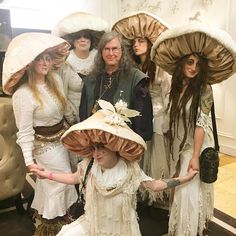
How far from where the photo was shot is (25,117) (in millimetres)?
1642

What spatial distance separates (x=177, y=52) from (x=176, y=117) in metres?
0.35

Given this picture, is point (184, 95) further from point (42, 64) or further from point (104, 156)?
point (42, 64)

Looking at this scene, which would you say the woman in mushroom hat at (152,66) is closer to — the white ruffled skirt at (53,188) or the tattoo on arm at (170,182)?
the tattoo on arm at (170,182)

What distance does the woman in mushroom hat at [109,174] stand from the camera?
1.26m

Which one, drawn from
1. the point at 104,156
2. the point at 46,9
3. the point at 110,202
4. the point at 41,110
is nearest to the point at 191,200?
the point at 110,202

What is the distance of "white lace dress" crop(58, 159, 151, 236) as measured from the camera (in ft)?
4.51

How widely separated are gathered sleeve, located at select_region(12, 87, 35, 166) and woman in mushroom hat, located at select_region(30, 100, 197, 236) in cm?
21

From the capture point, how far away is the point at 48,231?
1811 millimetres

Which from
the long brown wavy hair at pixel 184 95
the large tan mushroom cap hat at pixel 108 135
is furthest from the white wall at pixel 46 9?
the large tan mushroom cap hat at pixel 108 135

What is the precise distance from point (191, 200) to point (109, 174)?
0.54m

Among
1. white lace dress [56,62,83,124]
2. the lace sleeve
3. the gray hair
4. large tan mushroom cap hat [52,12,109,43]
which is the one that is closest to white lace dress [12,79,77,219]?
white lace dress [56,62,83,124]

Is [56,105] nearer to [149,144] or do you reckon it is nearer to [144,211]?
[149,144]

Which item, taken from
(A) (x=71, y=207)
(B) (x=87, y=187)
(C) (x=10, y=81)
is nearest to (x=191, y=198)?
(B) (x=87, y=187)

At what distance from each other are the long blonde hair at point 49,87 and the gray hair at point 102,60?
23 cm
